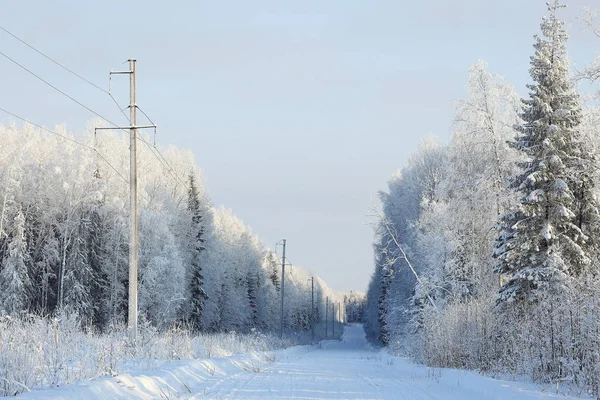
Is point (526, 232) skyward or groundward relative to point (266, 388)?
skyward

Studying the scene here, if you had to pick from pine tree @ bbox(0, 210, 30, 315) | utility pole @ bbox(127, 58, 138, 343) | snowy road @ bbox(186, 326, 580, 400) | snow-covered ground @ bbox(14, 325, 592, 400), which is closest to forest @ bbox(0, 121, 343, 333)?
pine tree @ bbox(0, 210, 30, 315)

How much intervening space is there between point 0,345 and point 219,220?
249 feet

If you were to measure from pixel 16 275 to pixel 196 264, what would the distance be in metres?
18.1

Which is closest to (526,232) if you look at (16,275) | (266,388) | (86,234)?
(266,388)

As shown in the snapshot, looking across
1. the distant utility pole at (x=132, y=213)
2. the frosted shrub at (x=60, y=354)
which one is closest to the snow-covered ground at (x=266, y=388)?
the frosted shrub at (x=60, y=354)

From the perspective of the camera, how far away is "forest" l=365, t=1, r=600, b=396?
43.6 feet

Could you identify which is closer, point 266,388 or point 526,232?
point 266,388

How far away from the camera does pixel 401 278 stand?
5212 cm

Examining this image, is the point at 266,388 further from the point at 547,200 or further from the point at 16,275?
the point at 16,275

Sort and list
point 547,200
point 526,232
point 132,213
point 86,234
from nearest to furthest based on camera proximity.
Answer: point 132,213 < point 547,200 < point 526,232 < point 86,234

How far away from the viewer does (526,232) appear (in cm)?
2075

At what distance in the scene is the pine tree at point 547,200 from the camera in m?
20.0

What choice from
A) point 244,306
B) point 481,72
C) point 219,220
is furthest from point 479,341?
point 219,220

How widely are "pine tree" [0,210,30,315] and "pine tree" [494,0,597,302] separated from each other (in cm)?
2991
